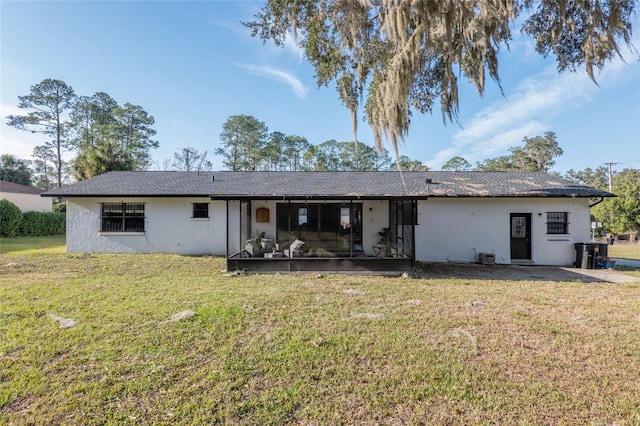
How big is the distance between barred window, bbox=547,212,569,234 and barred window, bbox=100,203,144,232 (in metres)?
15.5

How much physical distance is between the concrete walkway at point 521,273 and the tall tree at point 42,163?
40.6 metres

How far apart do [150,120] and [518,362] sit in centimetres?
3742

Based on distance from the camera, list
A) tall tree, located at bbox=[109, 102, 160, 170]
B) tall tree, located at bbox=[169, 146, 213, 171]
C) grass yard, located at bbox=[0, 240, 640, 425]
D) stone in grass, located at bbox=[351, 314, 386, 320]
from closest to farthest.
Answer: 1. grass yard, located at bbox=[0, 240, 640, 425]
2. stone in grass, located at bbox=[351, 314, 386, 320]
3. tall tree, located at bbox=[109, 102, 160, 170]
4. tall tree, located at bbox=[169, 146, 213, 171]

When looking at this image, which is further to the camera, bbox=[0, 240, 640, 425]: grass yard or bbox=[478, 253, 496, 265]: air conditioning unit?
bbox=[478, 253, 496, 265]: air conditioning unit

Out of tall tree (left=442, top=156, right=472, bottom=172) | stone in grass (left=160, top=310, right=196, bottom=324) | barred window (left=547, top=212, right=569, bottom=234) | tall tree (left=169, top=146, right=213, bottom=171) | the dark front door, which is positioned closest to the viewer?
stone in grass (left=160, top=310, right=196, bottom=324)

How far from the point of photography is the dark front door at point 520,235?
1035 cm

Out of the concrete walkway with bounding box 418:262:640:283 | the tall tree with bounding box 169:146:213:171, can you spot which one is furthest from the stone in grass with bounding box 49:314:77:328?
the tall tree with bounding box 169:146:213:171

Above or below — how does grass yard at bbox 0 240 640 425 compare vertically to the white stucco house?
below

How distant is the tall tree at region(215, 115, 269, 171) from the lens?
110 feet

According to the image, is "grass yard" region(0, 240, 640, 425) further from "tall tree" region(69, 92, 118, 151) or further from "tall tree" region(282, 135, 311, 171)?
"tall tree" region(282, 135, 311, 171)

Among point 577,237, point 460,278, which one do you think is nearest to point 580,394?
point 460,278

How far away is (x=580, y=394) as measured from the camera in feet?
8.66

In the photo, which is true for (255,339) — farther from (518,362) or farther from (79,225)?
(79,225)

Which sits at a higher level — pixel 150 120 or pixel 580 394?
pixel 150 120
